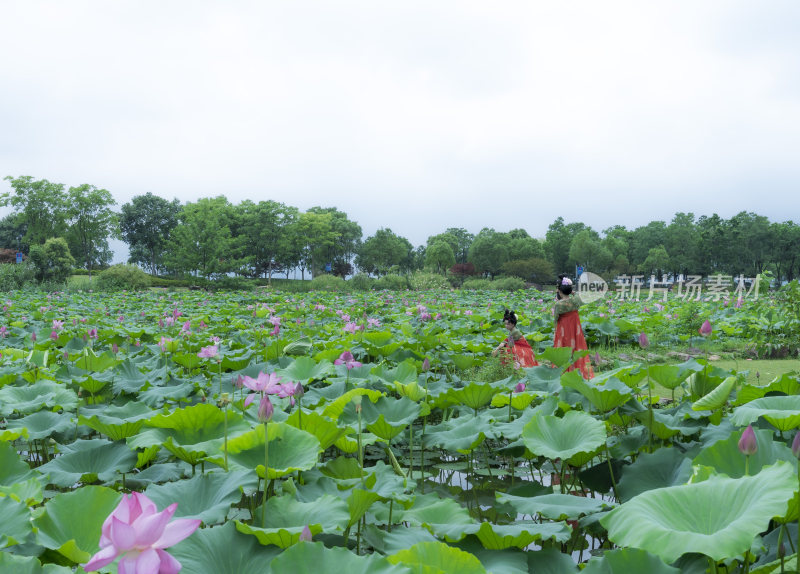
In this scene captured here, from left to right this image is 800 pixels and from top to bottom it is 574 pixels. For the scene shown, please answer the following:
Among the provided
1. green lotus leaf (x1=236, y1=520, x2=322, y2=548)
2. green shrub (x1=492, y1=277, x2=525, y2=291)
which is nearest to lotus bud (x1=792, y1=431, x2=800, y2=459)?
green lotus leaf (x1=236, y1=520, x2=322, y2=548)

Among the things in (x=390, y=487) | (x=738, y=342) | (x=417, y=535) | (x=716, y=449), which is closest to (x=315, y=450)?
(x=390, y=487)

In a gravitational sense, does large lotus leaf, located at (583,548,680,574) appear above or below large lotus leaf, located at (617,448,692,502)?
above

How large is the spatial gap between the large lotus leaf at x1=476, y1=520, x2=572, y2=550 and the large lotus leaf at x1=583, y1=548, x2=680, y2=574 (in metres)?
0.27

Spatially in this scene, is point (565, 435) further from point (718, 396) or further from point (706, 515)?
point (706, 515)

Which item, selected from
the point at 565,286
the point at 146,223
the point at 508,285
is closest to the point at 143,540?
the point at 565,286

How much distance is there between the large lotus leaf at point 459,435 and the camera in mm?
2293

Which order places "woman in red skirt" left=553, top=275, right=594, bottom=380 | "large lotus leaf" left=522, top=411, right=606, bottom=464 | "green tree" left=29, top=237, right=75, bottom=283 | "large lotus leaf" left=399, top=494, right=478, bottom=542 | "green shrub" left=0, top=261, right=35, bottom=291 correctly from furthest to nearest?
"green tree" left=29, top=237, right=75, bottom=283 < "green shrub" left=0, top=261, right=35, bottom=291 < "woman in red skirt" left=553, top=275, right=594, bottom=380 < "large lotus leaf" left=522, top=411, right=606, bottom=464 < "large lotus leaf" left=399, top=494, right=478, bottom=542

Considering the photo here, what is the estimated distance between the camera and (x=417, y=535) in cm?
150

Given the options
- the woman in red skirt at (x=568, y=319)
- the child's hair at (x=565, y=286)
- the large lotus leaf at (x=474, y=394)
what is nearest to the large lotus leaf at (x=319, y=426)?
the large lotus leaf at (x=474, y=394)

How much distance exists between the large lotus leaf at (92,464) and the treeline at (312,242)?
29636 millimetres

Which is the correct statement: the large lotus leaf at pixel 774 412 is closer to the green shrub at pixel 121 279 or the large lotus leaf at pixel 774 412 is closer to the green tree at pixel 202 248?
the green shrub at pixel 121 279

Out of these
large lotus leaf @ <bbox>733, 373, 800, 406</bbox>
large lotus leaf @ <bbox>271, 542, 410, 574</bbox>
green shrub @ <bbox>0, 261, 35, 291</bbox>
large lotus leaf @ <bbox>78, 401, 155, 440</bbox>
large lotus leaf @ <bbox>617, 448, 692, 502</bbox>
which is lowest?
green shrub @ <bbox>0, 261, 35, 291</bbox>

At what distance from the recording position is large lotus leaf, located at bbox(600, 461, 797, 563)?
107 cm

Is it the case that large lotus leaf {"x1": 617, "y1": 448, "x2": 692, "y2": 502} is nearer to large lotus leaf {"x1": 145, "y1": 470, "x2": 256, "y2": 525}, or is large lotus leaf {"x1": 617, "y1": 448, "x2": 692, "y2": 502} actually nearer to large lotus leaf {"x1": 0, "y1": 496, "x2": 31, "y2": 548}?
large lotus leaf {"x1": 145, "y1": 470, "x2": 256, "y2": 525}
